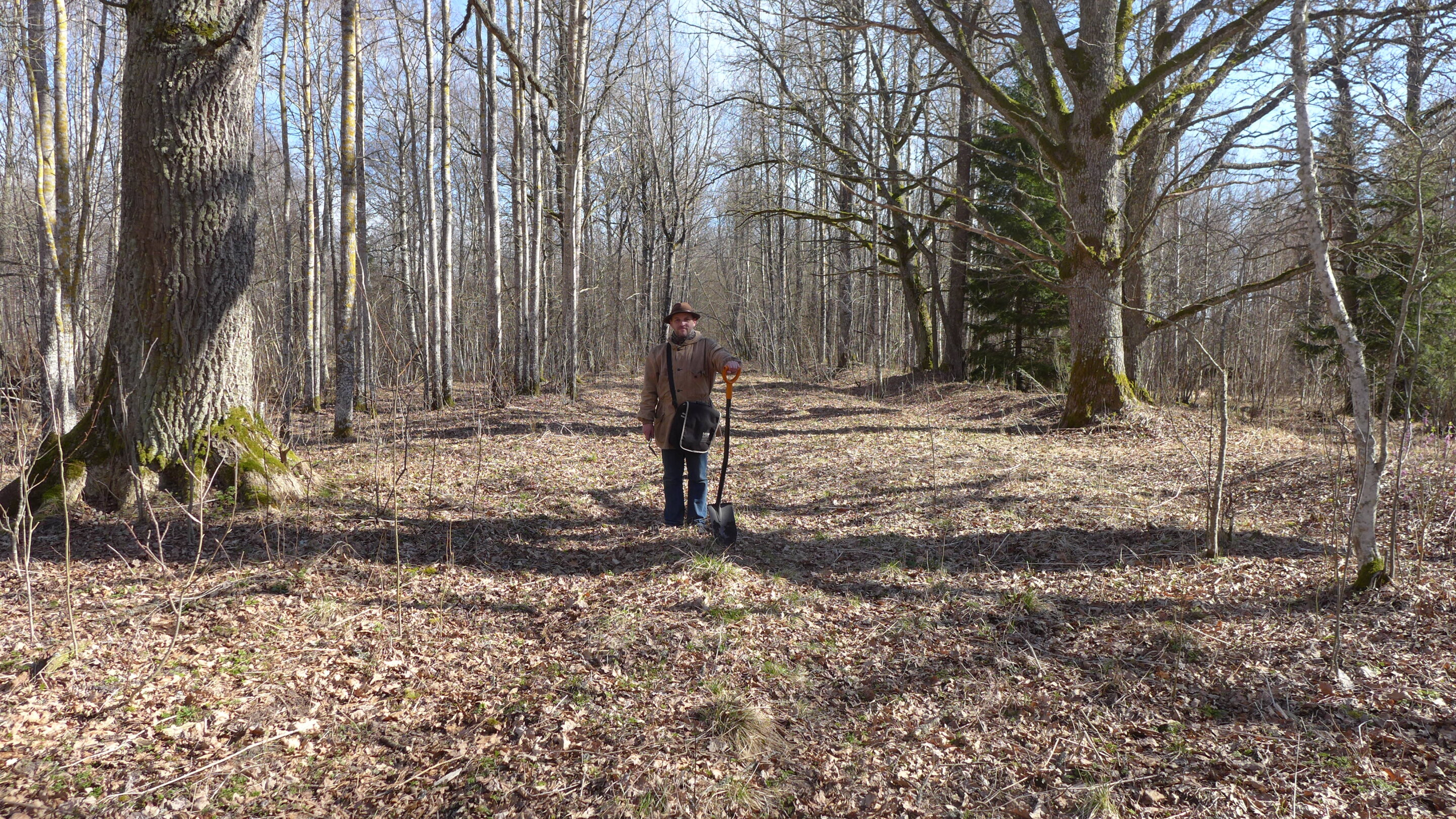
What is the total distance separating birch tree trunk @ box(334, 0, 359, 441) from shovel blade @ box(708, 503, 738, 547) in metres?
5.45

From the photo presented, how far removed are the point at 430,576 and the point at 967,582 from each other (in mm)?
3605

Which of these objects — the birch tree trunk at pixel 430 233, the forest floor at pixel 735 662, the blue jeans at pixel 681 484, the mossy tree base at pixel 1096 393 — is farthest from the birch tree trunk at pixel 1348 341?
the birch tree trunk at pixel 430 233

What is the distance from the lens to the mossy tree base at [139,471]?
496 centimetres

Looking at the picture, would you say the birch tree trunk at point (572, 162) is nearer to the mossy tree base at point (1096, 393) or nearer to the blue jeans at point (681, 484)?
the blue jeans at point (681, 484)

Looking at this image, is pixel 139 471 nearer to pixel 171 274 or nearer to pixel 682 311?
pixel 171 274

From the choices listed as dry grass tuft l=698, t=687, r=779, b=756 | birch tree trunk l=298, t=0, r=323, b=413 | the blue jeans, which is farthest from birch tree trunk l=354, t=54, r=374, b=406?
dry grass tuft l=698, t=687, r=779, b=756

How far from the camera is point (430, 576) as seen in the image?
4.76 meters

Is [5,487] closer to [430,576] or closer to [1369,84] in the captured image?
A: [430,576]

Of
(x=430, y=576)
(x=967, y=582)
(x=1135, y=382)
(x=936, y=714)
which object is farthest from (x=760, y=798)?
(x=1135, y=382)

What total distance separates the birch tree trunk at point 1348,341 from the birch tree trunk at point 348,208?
871 cm

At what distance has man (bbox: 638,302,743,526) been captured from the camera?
17.8 feet

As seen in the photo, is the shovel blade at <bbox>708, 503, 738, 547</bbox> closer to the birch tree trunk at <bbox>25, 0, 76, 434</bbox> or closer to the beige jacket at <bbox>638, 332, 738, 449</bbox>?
the beige jacket at <bbox>638, 332, 738, 449</bbox>

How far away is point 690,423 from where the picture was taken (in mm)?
5391

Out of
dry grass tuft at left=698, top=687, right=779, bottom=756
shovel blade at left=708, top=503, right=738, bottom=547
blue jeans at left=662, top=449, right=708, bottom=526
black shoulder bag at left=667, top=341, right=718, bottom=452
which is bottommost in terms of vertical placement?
dry grass tuft at left=698, top=687, right=779, bottom=756
